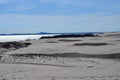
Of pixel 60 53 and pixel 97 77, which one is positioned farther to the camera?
pixel 60 53

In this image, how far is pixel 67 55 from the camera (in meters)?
14.9

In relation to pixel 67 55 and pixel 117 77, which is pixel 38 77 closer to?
pixel 117 77

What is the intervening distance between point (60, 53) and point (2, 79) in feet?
26.6

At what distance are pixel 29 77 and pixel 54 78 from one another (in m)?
0.85

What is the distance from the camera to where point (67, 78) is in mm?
7535

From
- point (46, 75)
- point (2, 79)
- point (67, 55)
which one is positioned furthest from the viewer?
point (67, 55)

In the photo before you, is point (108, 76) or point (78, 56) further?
point (78, 56)

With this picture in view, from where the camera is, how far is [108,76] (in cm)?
780

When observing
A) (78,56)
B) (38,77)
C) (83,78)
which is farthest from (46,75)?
(78,56)

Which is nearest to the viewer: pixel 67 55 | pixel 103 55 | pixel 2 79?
pixel 2 79

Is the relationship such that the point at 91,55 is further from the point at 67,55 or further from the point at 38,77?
the point at 38,77

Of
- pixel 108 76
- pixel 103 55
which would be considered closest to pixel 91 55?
pixel 103 55

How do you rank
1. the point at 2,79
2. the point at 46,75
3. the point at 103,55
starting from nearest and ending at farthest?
the point at 2,79 → the point at 46,75 → the point at 103,55

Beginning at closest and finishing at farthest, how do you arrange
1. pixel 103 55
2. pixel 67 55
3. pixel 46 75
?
pixel 46 75, pixel 103 55, pixel 67 55
